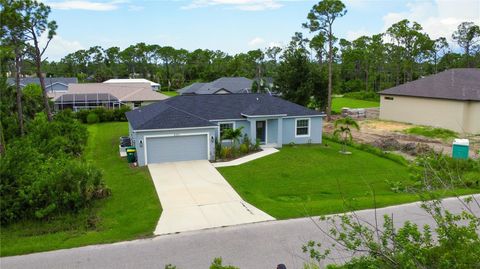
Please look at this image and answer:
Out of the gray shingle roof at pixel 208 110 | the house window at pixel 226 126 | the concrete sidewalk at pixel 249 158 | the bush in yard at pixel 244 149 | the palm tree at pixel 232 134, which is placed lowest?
the concrete sidewalk at pixel 249 158

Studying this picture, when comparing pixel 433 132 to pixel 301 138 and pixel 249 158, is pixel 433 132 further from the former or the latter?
pixel 249 158

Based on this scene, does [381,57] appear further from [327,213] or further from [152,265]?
[152,265]

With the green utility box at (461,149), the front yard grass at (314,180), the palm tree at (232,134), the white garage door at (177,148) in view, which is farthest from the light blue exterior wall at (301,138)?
the green utility box at (461,149)

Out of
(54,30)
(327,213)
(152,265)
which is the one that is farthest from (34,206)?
(54,30)

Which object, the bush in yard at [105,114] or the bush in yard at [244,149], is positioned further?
the bush in yard at [105,114]

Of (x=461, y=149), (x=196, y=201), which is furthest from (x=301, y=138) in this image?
(x=196, y=201)

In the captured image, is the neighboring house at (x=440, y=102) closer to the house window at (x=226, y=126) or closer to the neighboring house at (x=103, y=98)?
the house window at (x=226, y=126)
